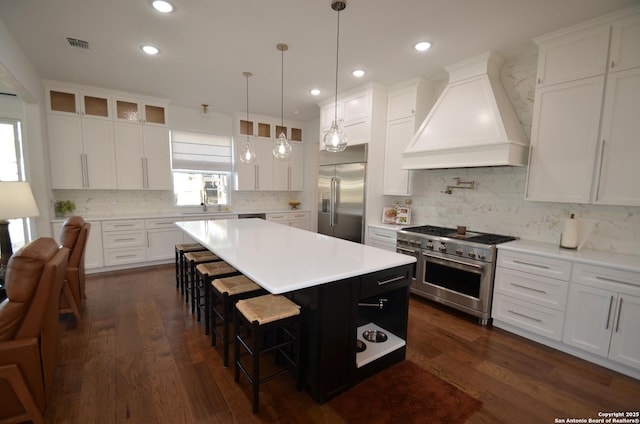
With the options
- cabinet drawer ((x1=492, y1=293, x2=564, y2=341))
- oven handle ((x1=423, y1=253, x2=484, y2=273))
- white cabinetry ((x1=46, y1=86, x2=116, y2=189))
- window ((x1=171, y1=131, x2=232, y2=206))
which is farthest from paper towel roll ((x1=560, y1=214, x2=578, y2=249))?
white cabinetry ((x1=46, y1=86, x2=116, y2=189))

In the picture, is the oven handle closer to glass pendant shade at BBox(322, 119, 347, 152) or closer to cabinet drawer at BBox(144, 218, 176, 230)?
glass pendant shade at BBox(322, 119, 347, 152)

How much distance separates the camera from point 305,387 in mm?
1900

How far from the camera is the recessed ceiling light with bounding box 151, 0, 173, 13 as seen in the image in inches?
86.1

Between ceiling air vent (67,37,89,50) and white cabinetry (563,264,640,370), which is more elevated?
ceiling air vent (67,37,89,50)

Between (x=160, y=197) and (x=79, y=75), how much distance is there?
82.6 inches

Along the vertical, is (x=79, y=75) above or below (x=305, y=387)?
above

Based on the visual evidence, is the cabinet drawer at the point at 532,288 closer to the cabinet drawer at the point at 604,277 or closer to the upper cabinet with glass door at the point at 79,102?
the cabinet drawer at the point at 604,277

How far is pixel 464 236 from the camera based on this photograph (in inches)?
123

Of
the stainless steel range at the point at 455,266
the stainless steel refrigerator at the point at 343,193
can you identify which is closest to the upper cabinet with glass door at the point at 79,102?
the stainless steel refrigerator at the point at 343,193

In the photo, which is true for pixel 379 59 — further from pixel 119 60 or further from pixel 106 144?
pixel 106 144

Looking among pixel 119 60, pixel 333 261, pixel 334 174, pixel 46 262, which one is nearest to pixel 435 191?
pixel 334 174

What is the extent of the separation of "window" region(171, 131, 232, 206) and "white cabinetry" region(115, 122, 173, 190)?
1.08 feet

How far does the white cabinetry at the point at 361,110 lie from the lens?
393 cm

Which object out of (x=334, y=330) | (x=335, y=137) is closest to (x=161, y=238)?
(x=335, y=137)
